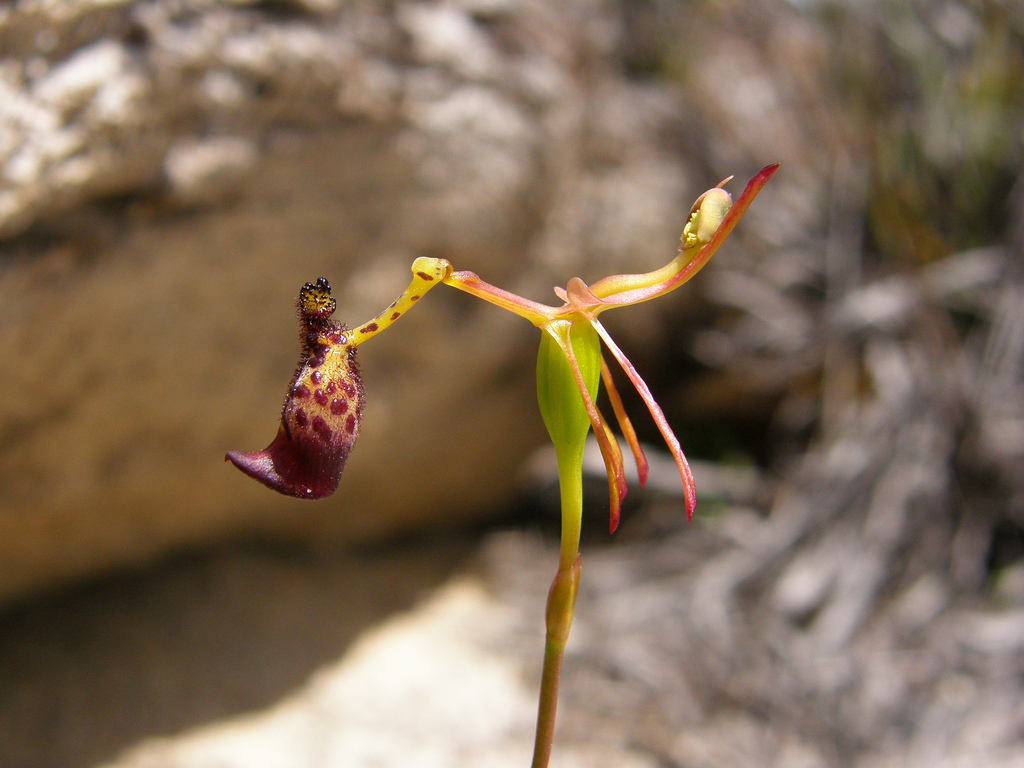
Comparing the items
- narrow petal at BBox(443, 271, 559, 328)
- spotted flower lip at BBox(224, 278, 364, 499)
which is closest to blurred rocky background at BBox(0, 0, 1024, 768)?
spotted flower lip at BBox(224, 278, 364, 499)

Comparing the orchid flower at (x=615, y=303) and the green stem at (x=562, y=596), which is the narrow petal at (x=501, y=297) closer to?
the orchid flower at (x=615, y=303)

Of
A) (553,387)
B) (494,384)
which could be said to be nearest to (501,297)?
(553,387)

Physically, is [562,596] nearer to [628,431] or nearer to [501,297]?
[628,431]

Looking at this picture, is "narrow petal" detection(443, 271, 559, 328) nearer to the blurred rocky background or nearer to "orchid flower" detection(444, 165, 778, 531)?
"orchid flower" detection(444, 165, 778, 531)

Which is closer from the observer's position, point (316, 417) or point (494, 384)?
point (316, 417)

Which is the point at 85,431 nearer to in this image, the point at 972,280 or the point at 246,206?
the point at 246,206

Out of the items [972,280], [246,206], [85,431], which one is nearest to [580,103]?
[246,206]
